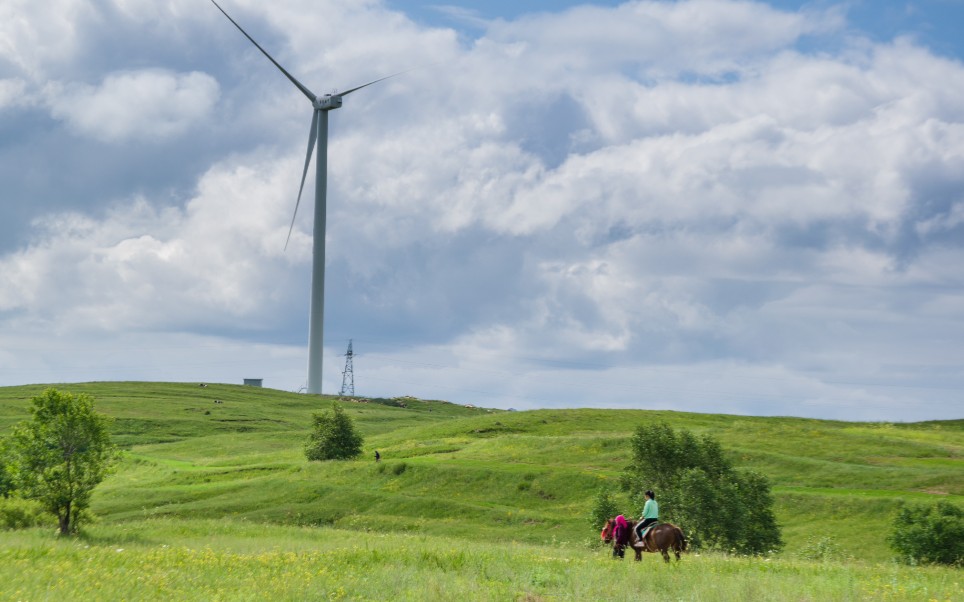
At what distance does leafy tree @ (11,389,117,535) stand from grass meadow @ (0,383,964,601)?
222 cm

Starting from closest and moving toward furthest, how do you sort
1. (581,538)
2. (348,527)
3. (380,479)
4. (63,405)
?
(63,405) → (581,538) → (348,527) → (380,479)

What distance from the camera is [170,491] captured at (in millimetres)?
85875

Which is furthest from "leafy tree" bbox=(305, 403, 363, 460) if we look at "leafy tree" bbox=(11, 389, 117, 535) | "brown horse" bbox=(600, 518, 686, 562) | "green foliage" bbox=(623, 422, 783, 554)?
"brown horse" bbox=(600, 518, 686, 562)

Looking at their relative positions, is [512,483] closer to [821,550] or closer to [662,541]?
[821,550]

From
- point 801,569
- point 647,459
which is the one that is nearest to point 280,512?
point 647,459

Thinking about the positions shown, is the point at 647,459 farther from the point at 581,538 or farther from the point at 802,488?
the point at 802,488

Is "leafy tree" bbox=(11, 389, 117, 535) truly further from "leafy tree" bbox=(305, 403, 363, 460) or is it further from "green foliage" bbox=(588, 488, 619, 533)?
"leafy tree" bbox=(305, 403, 363, 460)

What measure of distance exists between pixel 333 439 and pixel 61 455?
158 feet

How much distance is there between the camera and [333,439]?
325ft

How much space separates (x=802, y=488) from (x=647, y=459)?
74.5 ft

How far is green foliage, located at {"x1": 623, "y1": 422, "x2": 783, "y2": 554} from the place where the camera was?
47125 millimetres

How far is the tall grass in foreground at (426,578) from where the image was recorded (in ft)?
67.4

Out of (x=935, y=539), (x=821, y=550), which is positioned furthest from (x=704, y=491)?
(x=935, y=539)

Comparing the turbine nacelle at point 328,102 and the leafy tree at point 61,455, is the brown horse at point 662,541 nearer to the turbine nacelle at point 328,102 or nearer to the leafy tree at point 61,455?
the leafy tree at point 61,455
